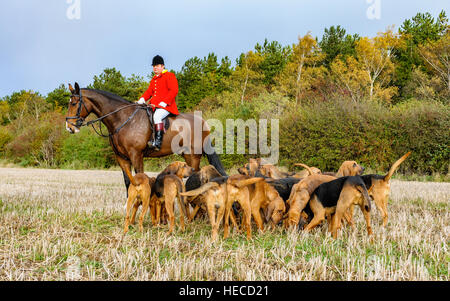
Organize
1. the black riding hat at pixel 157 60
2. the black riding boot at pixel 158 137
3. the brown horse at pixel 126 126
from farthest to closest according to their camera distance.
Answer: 1. the black riding hat at pixel 157 60
2. the black riding boot at pixel 158 137
3. the brown horse at pixel 126 126

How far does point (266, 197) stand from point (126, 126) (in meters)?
3.72

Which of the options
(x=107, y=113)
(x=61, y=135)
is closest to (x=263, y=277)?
(x=107, y=113)

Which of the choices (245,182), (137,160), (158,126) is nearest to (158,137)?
(158,126)

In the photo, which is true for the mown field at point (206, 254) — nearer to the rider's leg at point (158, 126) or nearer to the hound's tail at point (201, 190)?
the hound's tail at point (201, 190)

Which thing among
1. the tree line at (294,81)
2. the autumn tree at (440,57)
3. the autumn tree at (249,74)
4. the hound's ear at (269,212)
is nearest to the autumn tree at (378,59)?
the tree line at (294,81)

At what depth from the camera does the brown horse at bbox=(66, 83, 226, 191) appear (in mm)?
6664

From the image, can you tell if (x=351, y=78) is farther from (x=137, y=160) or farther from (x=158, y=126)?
(x=137, y=160)

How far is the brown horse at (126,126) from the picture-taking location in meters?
6.66

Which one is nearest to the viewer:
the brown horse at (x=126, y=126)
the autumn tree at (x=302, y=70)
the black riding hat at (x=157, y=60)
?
the brown horse at (x=126, y=126)

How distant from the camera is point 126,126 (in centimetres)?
672

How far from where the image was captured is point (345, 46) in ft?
142

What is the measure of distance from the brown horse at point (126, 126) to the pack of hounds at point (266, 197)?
201cm

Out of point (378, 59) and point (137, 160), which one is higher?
point (378, 59)

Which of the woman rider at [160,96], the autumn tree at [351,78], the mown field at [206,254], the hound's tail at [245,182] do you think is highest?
the autumn tree at [351,78]
